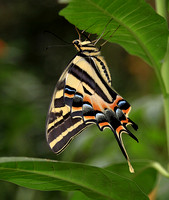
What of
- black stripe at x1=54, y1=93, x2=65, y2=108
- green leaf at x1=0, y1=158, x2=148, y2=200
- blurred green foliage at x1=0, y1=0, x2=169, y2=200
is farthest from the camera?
blurred green foliage at x1=0, y1=0, x2=169, y2=200

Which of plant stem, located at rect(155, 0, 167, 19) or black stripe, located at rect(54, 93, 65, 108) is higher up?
plant stem, located at rect(155, 0, 167, 19)

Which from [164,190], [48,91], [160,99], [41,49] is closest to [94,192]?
[164,190]

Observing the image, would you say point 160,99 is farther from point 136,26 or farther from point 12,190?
point 12,190

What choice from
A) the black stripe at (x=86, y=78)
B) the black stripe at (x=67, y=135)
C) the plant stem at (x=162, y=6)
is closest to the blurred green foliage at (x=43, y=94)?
the black stripe at (x=86, y=78)

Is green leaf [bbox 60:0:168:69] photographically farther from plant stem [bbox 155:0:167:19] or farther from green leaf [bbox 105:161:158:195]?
green leaf [bbox 105:161:158:195]

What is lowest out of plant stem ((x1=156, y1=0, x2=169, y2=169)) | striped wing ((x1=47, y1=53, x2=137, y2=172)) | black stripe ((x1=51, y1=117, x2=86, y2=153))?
black stripe ((x1=51, y1=117, x2=86, y2=153))

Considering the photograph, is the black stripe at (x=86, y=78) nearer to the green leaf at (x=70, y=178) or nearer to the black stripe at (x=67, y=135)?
the black stripe at (x=67, y=135)

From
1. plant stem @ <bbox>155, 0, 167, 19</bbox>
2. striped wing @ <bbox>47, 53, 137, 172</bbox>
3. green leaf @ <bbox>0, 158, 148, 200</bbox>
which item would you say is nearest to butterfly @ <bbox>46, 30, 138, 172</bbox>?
striped wing @ <bbox>47, 53, 137, 172</bbox>

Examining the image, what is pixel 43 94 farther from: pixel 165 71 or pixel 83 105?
pixel 165 71
